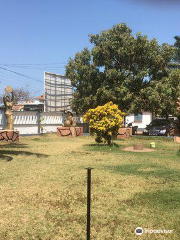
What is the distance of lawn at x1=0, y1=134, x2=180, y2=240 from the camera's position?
12.5 feet

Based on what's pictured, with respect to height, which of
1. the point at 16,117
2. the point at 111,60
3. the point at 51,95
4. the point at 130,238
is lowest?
the point at 130,238

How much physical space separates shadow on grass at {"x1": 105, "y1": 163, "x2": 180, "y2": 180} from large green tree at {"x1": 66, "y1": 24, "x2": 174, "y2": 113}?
1400 cm

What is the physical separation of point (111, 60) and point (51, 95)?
21.8 feet

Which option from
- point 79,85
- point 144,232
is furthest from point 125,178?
point 79,85

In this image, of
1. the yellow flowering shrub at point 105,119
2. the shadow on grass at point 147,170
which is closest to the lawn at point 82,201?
the shadow on grass at point 147,170

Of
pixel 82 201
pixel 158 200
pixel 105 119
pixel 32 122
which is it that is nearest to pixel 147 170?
pixel 158 200

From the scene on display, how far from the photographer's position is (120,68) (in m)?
24.2

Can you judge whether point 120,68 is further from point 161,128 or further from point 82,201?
point 82,201

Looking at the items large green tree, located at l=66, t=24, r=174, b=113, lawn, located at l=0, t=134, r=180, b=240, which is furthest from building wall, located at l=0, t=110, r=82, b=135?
lawn, located at l=0, t=134, r=180, b=240

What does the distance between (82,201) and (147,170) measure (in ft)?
11.2

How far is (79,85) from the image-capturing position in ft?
82.2

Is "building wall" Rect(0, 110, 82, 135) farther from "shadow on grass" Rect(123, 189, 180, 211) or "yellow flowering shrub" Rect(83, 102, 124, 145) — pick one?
"shadow on grass" Rect(123, 189, 180, 211)

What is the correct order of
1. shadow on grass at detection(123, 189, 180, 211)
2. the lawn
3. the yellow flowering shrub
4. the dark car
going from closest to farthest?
the lawn, shadow on grass at detection(123, 189, 180, 211), the yellow flowering shrub, the dark car

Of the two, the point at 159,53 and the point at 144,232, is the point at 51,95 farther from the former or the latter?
the point at 144,232
